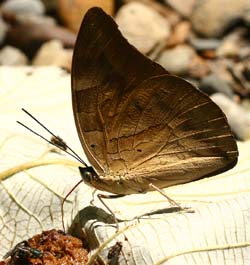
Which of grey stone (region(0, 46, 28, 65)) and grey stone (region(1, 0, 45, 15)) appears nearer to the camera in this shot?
grey stone (region(0, 46, 28, 65))

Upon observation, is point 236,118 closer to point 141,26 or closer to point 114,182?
point 141,26

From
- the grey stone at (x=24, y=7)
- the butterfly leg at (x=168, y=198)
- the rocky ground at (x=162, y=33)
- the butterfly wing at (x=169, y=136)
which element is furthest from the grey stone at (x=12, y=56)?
the butterfly leg at (x=168, y=198)

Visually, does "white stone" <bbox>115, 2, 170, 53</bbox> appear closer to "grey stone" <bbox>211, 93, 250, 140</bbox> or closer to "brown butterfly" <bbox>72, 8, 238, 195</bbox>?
"grey stone" <bbox>211, 93, 250, 140</bbox>

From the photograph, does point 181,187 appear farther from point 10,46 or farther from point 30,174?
point 10,46

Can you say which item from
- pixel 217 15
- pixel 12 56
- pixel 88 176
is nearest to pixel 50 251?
pixel 88 176

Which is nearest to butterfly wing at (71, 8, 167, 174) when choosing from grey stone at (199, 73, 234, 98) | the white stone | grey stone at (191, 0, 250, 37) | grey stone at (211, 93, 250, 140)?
grey stone at (211, 93, 250, 140)

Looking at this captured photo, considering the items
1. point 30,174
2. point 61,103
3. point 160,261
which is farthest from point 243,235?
point 61,103
